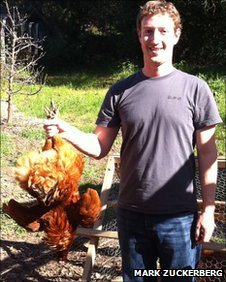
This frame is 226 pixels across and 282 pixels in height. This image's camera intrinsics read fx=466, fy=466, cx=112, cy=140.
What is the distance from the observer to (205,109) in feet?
6.09

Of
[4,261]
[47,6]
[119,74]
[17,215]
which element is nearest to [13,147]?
[4,261]

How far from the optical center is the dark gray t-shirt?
1.86m

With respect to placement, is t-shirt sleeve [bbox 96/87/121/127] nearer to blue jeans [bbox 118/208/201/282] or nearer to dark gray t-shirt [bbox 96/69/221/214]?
dark gray t-shirt [bbox 96/69/221/214]

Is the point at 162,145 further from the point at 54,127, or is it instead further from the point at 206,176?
the point at 54,127

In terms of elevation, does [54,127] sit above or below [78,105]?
above

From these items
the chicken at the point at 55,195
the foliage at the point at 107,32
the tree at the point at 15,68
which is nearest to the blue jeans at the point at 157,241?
the chicken at the point at 55,195

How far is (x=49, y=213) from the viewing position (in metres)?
2.05

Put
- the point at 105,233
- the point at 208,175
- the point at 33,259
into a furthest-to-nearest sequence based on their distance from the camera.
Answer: the point at 33,259 < the point at 105,233 < the point at 208,175

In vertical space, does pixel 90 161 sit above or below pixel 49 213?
below

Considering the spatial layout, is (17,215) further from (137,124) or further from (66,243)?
(137,124)

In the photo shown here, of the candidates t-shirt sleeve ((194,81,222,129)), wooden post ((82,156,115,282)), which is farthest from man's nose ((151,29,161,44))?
wooden post ((82,156,115,282))

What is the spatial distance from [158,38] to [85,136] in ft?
1.71

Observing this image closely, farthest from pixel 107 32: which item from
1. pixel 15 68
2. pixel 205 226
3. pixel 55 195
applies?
pixel 205 226

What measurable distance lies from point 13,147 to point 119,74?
20.2 feet
